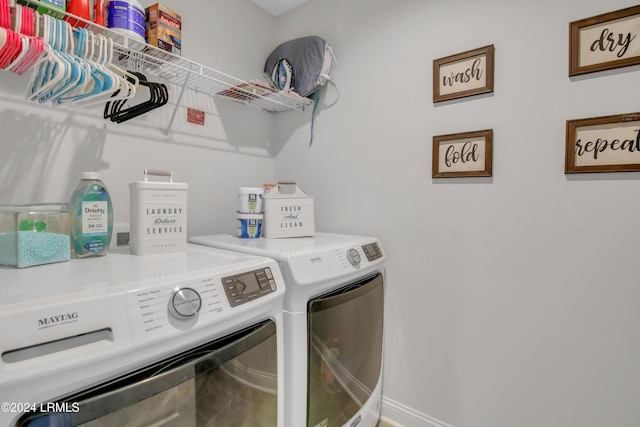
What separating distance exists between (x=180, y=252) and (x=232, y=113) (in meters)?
1.08

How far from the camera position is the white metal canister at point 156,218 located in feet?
3.87

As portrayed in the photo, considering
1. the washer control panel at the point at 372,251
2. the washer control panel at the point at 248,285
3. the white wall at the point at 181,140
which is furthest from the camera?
the washer control panel at the point at 372,251

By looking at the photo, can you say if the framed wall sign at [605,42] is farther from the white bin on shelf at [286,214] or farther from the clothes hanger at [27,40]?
the clothes hanger at [27,40]

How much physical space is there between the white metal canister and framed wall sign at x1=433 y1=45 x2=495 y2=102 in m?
1.28

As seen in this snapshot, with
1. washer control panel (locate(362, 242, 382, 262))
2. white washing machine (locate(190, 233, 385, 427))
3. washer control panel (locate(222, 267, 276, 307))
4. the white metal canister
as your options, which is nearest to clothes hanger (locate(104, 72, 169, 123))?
the white metal canister

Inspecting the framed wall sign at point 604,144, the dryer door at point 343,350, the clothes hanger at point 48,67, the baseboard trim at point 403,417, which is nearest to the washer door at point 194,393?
the dryer door at point 343,350

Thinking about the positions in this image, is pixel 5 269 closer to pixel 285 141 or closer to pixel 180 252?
pixel 180 252

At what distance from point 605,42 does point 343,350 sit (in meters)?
1.55

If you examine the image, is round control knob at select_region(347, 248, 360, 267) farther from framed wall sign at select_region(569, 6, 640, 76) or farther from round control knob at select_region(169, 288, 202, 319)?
framed wall sign at select_region(569, 6, 640, 76)

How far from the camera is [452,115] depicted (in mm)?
1565

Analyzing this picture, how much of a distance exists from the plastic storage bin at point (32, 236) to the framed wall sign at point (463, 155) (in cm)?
153

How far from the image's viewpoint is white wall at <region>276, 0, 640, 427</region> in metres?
1.24

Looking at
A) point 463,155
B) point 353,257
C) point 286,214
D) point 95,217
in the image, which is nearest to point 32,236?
point 95,217

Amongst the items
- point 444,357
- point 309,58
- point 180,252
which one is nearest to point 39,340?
point 180,252
